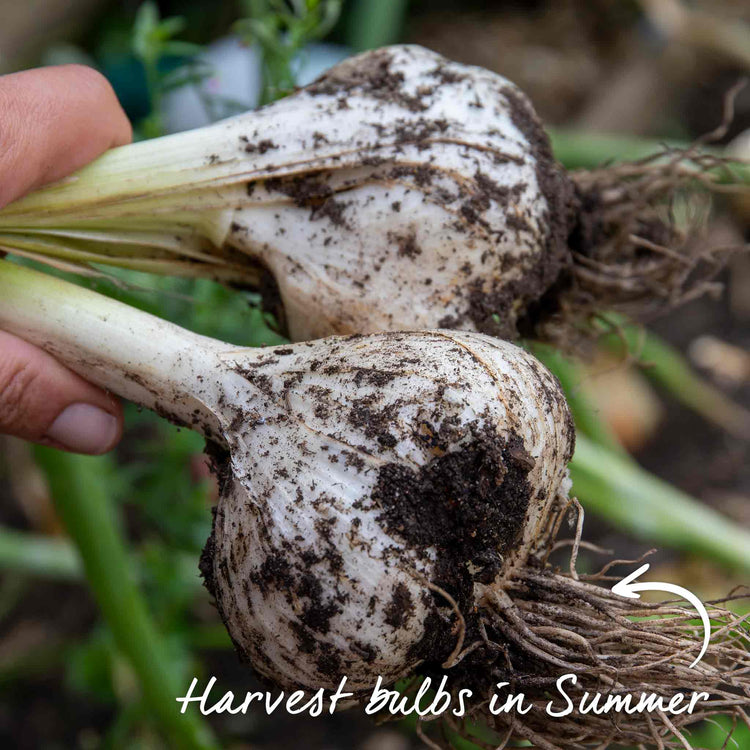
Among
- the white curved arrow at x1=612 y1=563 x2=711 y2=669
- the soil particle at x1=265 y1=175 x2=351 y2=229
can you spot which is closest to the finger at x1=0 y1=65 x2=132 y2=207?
the soil particle at x1=265 y1=175 x2=351 y2=229

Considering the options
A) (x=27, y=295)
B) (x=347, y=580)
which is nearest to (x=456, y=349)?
(x=347, y=580)

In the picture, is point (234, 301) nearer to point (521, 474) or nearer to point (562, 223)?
point (562, 223)

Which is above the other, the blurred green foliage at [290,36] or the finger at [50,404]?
the blurred green foliage at [290,36]

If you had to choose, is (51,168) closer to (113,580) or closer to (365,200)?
(365,200)

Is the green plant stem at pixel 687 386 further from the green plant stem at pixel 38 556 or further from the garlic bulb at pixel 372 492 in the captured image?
the green plant stem at pixel 38 556

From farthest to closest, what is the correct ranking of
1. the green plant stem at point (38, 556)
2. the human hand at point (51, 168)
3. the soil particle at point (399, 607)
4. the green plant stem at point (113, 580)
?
the green plant stem at point (38, 556)
the green plant stem at point (113, 580)
the human hand at point (51, 168)
the soil particle at point (399, 607)

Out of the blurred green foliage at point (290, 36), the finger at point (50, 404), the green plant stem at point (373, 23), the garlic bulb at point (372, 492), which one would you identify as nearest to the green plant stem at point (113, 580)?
the finger at point (50, 404)

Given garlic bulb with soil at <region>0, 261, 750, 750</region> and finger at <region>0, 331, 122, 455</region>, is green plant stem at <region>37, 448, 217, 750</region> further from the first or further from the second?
garlic bulb with soil at <region>0, 261, 750, 750</region>
